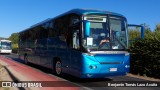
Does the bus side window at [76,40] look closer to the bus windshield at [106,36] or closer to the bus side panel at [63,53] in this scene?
the bus windshield at [106,36]

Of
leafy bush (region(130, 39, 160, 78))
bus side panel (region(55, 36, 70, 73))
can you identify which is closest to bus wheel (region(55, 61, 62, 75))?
bus side panel (region(55, 36, 70, 73))

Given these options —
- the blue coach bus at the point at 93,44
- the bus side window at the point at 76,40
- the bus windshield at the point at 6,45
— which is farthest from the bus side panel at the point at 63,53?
the bus windshield at the point at 6,45

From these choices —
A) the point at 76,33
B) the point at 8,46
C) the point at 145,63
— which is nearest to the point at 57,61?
the point at 76,33

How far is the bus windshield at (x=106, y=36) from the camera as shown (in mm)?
13117

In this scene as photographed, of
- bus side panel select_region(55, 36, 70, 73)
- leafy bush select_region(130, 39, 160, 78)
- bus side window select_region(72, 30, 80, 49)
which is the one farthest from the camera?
leafy bush select_region(130, 39, 160, 78)

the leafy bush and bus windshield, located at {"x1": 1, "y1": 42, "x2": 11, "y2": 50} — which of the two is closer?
the leafy bush

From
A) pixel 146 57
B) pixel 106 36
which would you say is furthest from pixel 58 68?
pixel 146 57

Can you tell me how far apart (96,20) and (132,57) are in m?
7.52

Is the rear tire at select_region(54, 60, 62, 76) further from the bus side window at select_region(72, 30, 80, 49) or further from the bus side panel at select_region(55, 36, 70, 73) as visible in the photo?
the bus side window at select_region(72, 30, 80, 49)

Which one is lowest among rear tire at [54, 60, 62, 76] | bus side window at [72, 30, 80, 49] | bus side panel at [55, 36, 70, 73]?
rear tire at [54, 60, 62, 76]

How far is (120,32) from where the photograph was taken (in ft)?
45.8

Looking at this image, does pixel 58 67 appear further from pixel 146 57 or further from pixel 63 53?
pixel 146 57

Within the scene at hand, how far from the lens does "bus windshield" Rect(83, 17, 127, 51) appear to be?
43.0ft

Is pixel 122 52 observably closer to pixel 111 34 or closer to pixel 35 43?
pixel 111 34
